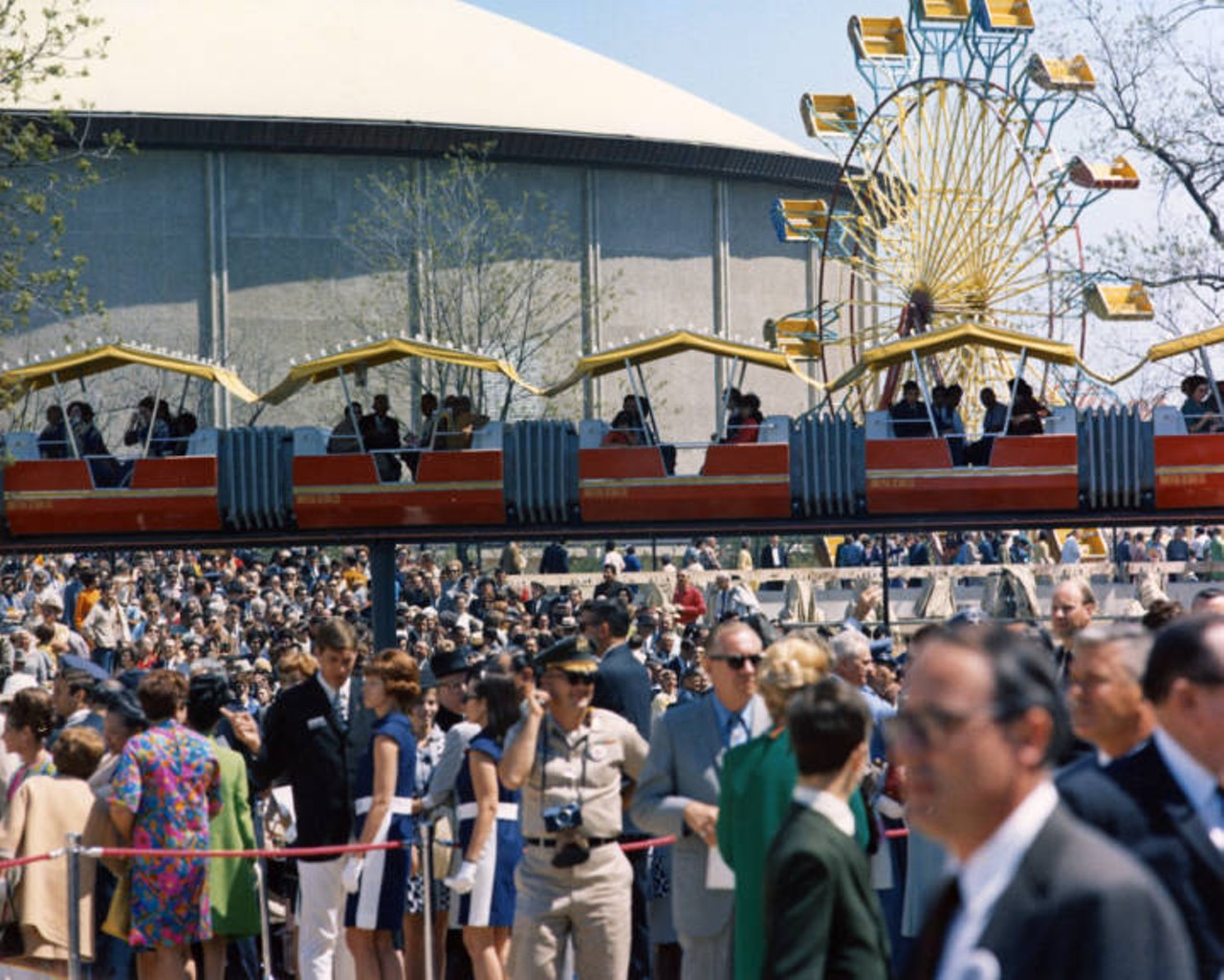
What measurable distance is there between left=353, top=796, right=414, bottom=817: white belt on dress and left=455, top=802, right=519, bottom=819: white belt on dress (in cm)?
34

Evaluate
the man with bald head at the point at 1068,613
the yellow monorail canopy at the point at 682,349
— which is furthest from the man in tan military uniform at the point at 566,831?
the yellow monorail canopy at the point at 682,349

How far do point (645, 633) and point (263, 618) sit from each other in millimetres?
10739

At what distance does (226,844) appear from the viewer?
11320mm

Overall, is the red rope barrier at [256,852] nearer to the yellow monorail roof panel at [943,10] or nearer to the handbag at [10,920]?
the handbag at [10,920]

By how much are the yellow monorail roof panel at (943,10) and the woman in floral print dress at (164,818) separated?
3498 cm

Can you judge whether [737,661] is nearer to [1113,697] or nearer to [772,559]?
[1113,697]

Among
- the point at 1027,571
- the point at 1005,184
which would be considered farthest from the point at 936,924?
the point at 1005,184

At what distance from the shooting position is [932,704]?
3.99 meters

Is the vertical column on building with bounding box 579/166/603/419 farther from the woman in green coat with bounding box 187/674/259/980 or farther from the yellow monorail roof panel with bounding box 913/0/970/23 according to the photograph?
the woman in green coat with bounding box 187/674/259/980

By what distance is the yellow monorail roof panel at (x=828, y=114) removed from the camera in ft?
154

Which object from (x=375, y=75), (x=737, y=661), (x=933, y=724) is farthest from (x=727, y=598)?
(x=375, y=75)

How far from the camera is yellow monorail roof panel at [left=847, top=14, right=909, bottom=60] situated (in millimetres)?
44938

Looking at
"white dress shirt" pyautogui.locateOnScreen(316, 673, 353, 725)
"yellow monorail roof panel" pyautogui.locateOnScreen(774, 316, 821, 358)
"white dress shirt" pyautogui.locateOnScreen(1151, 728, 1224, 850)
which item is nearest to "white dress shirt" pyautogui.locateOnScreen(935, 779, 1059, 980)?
"white dress shirt" pyautogui.locateOnScreen(1151, 728, 1224, 850)

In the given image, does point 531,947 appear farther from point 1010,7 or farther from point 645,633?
point 1010,7
